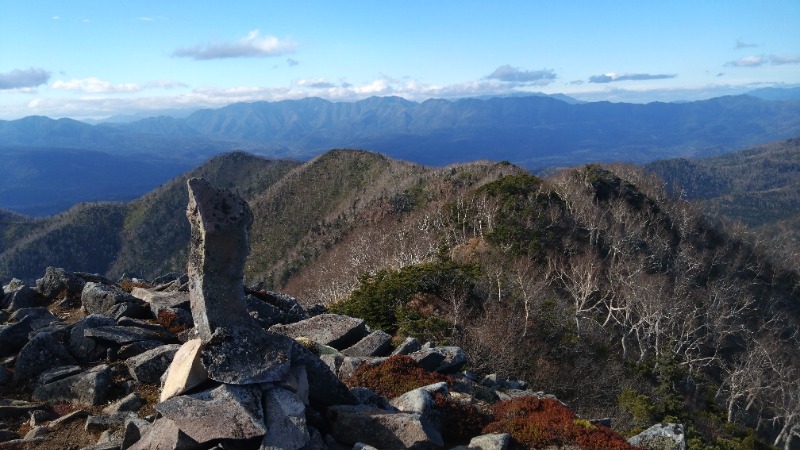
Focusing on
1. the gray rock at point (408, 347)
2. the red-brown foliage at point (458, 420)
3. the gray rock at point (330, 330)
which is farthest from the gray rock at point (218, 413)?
the gray rock at point (408, 347)

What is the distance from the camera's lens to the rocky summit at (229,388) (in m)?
8.44

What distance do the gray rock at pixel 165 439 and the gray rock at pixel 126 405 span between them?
2550mm

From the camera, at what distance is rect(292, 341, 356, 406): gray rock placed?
9.77m

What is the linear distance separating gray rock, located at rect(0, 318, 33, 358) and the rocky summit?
0.11 ft

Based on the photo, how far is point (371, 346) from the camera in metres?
15.8

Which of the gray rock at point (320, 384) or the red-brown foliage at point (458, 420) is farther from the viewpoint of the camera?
the red-brown foliage at point (458, 420)

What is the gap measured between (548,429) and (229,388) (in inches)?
242

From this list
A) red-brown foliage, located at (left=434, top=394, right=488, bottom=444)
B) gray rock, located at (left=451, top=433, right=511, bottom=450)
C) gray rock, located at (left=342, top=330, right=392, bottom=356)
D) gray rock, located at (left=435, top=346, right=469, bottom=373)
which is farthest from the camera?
gray rock, located at (left=342, top=330, right=392, bottom=356)

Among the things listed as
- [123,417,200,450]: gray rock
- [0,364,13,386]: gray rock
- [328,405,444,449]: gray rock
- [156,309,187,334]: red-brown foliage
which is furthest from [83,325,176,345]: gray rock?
[328,405,444,449]: gray rock

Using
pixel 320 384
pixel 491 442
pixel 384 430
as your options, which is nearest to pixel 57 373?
pixel 320 384

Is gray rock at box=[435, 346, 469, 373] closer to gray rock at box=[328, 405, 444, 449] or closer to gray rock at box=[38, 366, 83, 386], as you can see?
gray rock at box=[328, 405, 444, 449]

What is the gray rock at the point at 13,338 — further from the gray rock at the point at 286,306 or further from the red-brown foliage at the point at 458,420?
the red-brown foliage at the point at 458,420

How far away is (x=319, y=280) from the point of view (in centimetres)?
7044

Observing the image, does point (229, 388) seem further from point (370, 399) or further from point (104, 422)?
point (104, 422)
